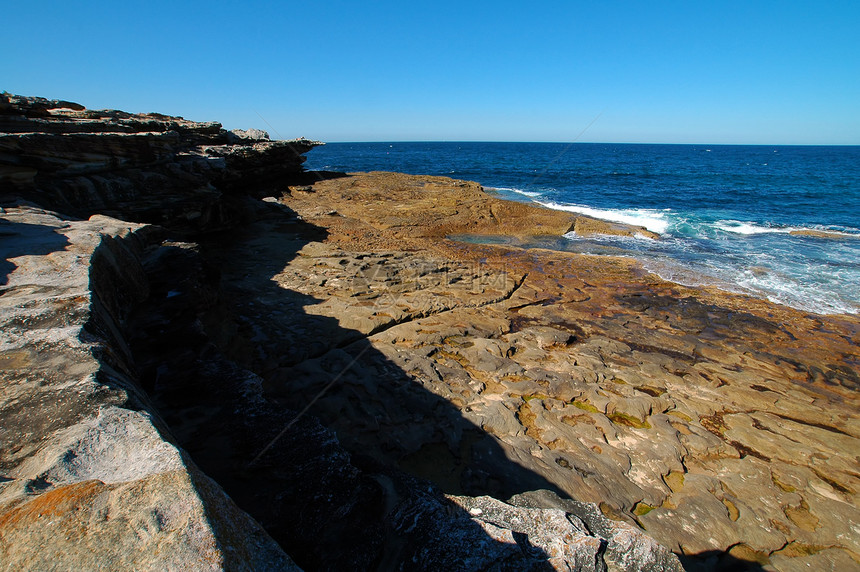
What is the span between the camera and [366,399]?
202 inches

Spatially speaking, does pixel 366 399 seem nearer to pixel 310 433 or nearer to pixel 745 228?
pixel 310 433

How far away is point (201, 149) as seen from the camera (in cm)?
1379

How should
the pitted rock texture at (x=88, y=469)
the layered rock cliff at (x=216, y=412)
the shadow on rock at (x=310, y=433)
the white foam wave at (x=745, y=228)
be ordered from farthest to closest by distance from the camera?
1. the white foam wave at (x=745, y=228)
2. the shadow on rock at (x=310, y=433)
3. the layered rock cliff at (x=216, y=412)
4. the pitted rock texture at (x=88, y=469)

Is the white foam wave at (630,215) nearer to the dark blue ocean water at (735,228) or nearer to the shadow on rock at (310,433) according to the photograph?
the dark blue ocean water at (735,228)

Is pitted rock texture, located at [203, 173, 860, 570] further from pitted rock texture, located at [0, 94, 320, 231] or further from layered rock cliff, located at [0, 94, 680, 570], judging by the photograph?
pitted rock texture, located at [0, 94, 320, 231]

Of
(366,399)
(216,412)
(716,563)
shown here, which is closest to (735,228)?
(716,563)

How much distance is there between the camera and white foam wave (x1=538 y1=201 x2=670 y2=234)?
18.1m

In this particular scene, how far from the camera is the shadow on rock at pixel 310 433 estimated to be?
2160mm

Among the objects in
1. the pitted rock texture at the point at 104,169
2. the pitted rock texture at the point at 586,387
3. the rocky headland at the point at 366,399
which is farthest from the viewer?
the pitted rock texture at the point at 104,169

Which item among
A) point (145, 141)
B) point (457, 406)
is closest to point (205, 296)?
point (457, 406)

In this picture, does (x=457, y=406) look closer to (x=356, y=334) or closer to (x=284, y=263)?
(x=356, y=334)

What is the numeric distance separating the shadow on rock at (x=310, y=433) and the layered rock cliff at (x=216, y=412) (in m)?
0.02

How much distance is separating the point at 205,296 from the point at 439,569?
4822 millimetres

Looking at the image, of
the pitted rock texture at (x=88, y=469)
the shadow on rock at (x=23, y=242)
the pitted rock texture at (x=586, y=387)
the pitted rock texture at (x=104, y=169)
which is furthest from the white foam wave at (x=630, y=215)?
the pitted rock texture at (x=88, y=469)
